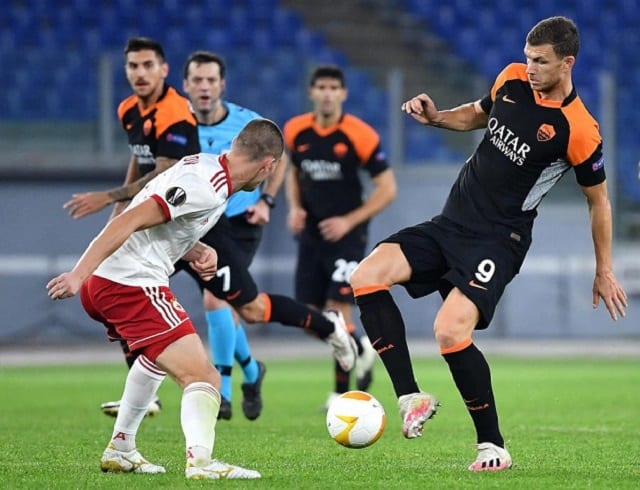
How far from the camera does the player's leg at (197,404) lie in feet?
18.3

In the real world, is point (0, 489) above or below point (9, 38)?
below

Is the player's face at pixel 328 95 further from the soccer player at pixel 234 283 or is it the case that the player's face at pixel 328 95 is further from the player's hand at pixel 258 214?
the player's hand at pixel 258 214

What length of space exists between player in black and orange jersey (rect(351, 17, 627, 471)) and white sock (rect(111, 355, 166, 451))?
Answer: 1.08 metres

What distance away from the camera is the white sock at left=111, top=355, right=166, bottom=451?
240 inches

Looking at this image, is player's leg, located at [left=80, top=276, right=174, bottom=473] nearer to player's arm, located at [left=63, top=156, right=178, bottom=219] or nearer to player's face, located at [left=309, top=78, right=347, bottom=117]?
player's arm, located at [left=63, top=156, right=178, bottom=219]

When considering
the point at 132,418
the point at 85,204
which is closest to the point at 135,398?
the point at 132,418

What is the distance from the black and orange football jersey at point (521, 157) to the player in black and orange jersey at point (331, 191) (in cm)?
387

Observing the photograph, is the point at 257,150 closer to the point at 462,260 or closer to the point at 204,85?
the point at 462,260

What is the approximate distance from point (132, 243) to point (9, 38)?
1464cm

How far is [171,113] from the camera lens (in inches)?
329

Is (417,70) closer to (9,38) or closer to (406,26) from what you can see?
(406,26)

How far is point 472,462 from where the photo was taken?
6.44 metres

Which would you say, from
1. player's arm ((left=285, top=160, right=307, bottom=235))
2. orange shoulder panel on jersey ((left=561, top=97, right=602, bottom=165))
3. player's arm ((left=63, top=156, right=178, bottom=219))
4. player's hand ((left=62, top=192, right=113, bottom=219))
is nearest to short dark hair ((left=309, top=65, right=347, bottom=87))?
player's arm ((left=285, top=160, right=307, bottom=235))

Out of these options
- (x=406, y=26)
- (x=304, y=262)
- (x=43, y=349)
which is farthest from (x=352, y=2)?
(x=304, y=262)
